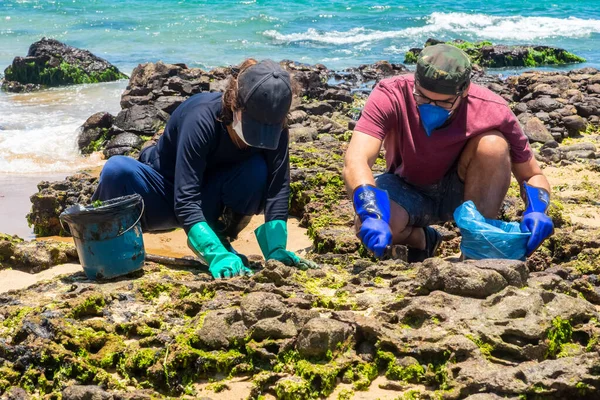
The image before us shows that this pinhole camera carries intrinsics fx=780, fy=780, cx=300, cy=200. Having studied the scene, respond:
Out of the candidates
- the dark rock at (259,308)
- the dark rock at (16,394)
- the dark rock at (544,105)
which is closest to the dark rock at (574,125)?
the dark rock at (544,105)

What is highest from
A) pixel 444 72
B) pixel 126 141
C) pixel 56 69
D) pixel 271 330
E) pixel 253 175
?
pixel 444 72

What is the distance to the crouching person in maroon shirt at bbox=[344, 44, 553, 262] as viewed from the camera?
365 centimetres

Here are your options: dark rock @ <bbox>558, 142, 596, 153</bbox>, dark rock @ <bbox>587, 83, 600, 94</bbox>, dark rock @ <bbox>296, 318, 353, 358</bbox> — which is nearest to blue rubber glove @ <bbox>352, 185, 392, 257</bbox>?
dark rock @ <bbox>296, 318, 353, 358</bbox>

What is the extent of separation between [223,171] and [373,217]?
2.90 ft

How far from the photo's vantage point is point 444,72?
3.61m

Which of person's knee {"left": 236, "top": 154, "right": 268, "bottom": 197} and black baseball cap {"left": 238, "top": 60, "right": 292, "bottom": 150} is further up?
black baseball cap {"left": 238, "top": 60, "right": 292, "bottom": 150}

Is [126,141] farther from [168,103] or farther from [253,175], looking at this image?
[253,175]

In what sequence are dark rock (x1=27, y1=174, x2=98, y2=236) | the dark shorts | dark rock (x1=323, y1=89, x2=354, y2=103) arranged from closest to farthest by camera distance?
the dark shorts → dark rock (x1=27, y1=174, x2=98, y2=236) → dark rock (x1=323, y1=89, x2=354, y2=103)

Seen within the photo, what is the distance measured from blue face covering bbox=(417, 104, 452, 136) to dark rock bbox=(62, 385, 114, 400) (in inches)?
79.9

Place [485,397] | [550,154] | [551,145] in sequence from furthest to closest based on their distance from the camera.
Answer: [551,145] < [550,154] < [485,397]

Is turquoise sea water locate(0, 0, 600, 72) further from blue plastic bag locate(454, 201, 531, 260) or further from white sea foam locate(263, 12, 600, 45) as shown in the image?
blue plastic bag locate(454, 201, 531, 260)

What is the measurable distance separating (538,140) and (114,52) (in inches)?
507

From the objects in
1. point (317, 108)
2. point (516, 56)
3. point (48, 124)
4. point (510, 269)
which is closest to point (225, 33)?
point (516, 56)

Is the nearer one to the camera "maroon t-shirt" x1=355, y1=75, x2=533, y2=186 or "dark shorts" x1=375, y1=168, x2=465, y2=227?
"maroon t-shirt" x1=355, y1=75, x2=533, y2=186
